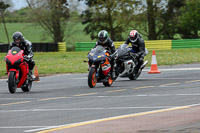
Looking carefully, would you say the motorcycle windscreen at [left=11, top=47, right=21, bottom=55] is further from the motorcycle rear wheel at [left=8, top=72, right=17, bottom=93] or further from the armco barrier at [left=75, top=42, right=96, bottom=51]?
the armco barrier at [left=75, top=42, right=96, bottom=51]

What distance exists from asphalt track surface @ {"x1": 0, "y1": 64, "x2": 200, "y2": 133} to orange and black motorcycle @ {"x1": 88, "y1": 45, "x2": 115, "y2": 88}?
342 mm

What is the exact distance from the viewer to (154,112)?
9570 mm

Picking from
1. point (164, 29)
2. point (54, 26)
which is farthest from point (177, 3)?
point (54, 26)

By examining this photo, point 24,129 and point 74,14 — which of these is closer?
point 24,129

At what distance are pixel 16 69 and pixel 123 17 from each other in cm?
3898

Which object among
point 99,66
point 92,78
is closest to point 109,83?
point 99,66

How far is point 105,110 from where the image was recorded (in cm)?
1016

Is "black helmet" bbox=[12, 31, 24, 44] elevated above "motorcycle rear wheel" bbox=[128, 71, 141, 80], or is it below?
above

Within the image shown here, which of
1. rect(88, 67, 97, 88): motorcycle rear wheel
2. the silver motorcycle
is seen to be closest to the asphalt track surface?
rect(88, 67, 97, 88): motorcycle rear wheel

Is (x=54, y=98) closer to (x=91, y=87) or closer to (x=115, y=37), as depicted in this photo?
(x=91, y=87)

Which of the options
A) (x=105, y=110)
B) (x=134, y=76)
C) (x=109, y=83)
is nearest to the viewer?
(x=105, y=110)

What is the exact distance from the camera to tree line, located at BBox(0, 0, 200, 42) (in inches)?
2014

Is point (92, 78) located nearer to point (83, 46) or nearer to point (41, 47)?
point (41, 47)

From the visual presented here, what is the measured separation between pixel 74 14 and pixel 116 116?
45.4m
